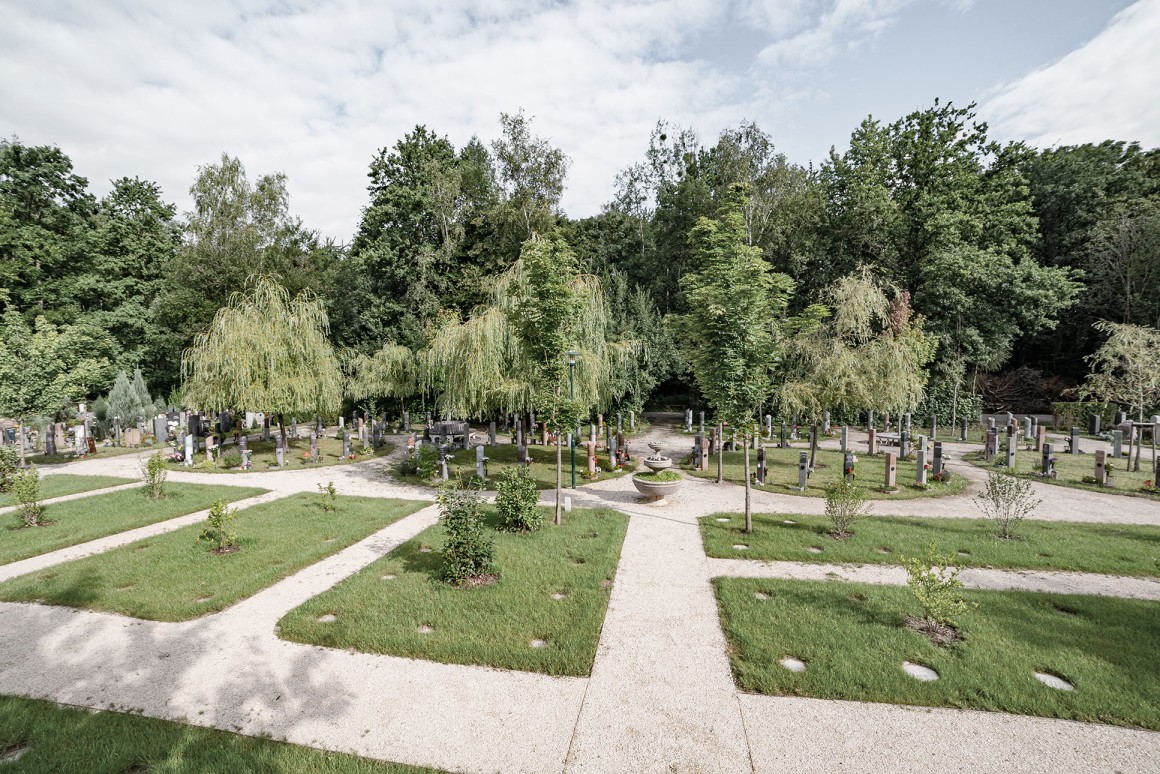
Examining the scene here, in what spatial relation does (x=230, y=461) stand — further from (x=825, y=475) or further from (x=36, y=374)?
(x=825, y=475)

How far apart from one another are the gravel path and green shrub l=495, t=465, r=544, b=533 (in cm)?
299

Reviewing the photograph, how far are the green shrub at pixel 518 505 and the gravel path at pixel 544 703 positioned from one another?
2991 millimetres

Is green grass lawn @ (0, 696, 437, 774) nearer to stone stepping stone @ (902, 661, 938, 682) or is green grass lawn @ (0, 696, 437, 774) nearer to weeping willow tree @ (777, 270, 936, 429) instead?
stone stepping stone @ (902, 661, 938, 682)

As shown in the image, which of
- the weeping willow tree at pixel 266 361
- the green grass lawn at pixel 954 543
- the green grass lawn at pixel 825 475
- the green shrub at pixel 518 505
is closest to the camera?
the green grass lawn at pixel 954 543

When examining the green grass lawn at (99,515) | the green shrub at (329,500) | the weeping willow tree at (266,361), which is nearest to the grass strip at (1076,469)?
the green shrub at (329,500)

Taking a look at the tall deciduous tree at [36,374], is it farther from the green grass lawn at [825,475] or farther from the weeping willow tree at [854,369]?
the weeping willow tree at [854,369]

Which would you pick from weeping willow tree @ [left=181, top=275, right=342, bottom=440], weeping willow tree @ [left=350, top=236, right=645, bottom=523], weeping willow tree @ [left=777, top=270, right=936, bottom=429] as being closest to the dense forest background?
weeping willow tree @ [left=350, top=236, right=645, bottom=523]

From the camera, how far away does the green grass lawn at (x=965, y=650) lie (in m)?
4.83

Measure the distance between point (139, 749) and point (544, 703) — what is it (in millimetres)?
3636

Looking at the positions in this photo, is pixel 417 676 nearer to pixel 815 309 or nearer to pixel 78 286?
pixel 815 309

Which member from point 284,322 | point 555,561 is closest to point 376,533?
point 555,561

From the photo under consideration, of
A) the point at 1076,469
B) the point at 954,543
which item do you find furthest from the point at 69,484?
the point at 1076,469

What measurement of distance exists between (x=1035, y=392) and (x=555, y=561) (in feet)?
122

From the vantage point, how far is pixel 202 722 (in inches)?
182
